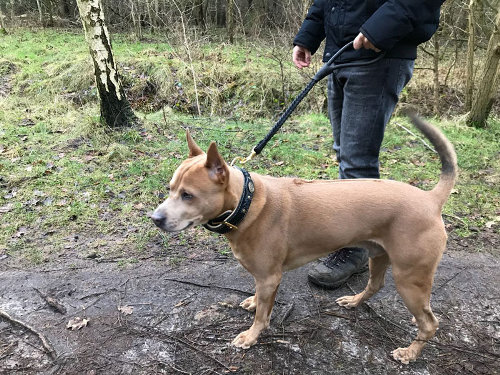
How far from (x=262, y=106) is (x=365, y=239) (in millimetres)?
8235

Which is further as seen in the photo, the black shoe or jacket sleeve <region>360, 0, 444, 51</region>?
the black shoe

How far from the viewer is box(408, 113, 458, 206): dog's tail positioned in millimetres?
2674

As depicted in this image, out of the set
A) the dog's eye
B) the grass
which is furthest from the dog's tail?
the grass

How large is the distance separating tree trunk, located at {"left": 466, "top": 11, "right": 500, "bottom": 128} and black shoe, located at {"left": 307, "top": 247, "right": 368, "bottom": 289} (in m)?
6.57

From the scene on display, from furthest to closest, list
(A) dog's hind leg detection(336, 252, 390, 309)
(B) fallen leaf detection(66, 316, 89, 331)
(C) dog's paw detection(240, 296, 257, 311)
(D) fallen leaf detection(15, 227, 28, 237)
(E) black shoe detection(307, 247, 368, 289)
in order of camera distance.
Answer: (D) fallen leaf detection(15, 227, 28, 237)
(E) black shoe detection(307, 247, 368, 289)
(C) dog's paw detection(240, 296, 257, 311)
(A) dog's hind leg detection(336, 252, 390, 309)
(B) fallen leaf detection(66, 316, 89, 331)

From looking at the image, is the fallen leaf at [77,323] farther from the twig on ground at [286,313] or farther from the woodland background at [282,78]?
the woodland background at [282,78]

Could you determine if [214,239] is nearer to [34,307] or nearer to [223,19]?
[34,307]

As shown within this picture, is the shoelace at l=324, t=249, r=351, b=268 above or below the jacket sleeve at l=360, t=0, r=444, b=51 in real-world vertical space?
below

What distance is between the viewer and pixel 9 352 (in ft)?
9.21

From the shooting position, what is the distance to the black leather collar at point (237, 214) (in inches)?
104

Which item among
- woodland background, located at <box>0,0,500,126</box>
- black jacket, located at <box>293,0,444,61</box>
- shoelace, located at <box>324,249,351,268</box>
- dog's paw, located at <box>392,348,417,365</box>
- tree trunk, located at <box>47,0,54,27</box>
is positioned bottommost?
dog's paw, located at <box>392,348,417,365</box>

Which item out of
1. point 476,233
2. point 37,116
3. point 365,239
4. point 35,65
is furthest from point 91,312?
point 35,65

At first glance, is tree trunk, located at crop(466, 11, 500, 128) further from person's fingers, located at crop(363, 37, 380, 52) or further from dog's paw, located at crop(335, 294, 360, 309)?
dog's paw, located at crop(335, 294, 360, 309)

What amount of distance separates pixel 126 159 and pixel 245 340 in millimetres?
4392
